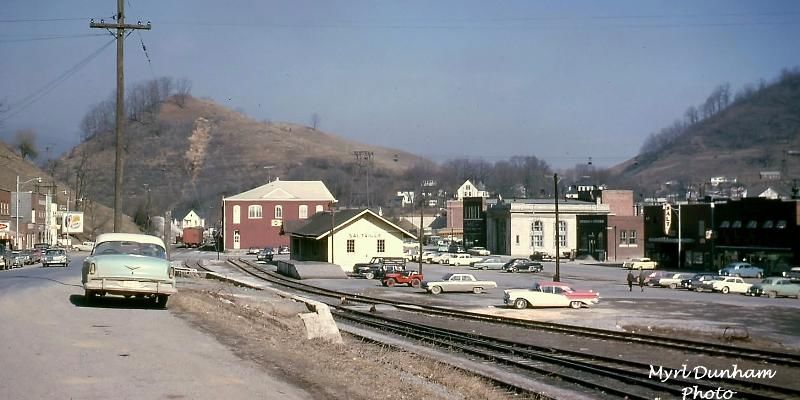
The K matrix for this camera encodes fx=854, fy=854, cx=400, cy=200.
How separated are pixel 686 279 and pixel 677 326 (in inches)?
1204

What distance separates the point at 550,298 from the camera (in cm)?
4012

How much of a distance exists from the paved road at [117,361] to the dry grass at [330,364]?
554mm

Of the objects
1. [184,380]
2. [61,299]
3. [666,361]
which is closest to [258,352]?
[184,380]

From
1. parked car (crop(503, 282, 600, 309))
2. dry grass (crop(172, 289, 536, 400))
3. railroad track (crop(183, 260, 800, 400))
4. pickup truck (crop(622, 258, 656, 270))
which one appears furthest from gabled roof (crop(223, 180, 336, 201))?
dry grass (crop(172, 289, 536, 400))

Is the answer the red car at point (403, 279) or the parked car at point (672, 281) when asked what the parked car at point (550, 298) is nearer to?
the red car at point (403, 279)

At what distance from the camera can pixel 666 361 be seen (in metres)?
21.7

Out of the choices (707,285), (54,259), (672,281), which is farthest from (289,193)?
(707,285)

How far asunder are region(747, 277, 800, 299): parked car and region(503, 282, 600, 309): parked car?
1684cm

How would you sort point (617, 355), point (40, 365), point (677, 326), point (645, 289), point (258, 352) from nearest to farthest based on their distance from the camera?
point (40, 365) → point (258, 352) → point (617, 355) → point (677, 326) → point (645, 289)

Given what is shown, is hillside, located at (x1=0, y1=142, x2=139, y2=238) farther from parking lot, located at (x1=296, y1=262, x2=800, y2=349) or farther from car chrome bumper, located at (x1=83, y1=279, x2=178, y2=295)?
car chrome bumper, located at (x1=83, y1=279, x2=178, y2=295)

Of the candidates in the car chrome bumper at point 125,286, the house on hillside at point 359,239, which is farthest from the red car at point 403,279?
the car chrome bumper at point 125,286

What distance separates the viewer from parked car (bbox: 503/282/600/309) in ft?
131

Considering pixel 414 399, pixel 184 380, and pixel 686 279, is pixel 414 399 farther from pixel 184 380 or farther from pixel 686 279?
pixel 686 279

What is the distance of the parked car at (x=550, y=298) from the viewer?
4006 centimetres
